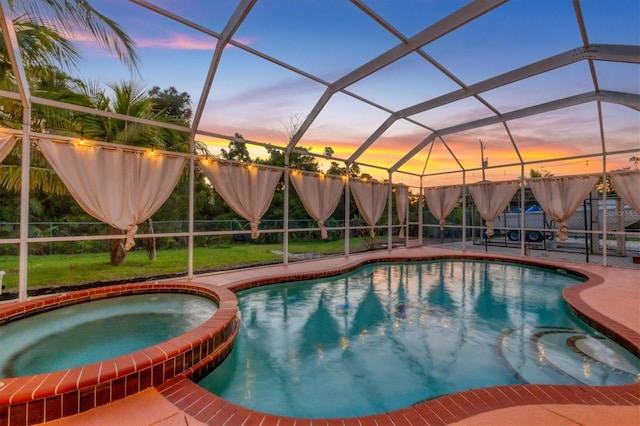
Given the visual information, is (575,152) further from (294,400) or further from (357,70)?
(294,400)

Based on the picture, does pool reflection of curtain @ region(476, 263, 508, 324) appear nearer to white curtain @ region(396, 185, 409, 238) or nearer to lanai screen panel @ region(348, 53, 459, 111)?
lanai screen panel @ region(348, 53, 459, 111)

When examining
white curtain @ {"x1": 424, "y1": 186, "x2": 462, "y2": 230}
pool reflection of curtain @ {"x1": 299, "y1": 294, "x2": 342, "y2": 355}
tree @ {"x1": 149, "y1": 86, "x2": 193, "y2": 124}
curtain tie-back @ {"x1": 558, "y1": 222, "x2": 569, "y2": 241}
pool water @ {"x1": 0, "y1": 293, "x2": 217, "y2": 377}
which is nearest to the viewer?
pool water @ {"x1": 0, "y1": 293, "x2": 217, "y2": 377}

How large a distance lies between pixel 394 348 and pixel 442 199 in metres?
8.50

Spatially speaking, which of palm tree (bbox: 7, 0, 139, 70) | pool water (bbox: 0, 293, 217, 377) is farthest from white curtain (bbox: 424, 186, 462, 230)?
palm tree (bbox: 7, 0, 139, 70)

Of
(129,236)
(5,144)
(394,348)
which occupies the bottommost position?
→ (394,348)

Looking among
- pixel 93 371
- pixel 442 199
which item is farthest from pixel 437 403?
pixel 442 199

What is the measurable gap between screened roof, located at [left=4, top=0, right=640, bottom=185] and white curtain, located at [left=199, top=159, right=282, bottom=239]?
70cm

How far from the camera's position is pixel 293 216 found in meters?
14.9

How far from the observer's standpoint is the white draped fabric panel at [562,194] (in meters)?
7.79

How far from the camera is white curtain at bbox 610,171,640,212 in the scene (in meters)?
7.02

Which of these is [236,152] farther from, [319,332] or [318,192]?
[319,332]

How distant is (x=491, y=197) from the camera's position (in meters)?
9.70

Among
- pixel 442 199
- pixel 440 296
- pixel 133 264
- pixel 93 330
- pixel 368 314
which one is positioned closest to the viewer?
pixel 93 330

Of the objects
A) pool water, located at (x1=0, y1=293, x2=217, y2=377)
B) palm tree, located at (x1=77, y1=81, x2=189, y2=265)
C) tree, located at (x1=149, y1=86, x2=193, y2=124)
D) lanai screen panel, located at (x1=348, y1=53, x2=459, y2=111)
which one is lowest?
pool water, located at (x1=0, y1=293, x2=217, y2=377)
